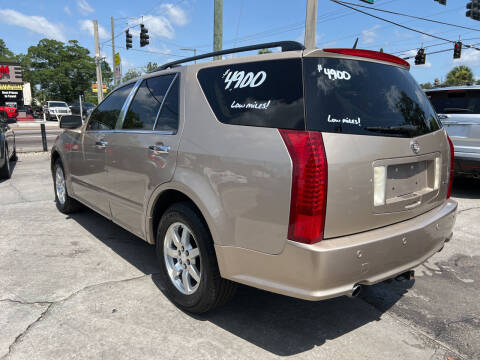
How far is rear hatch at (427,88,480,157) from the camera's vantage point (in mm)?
6105

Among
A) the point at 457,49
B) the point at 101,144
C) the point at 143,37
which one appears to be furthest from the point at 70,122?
the point at 457,49

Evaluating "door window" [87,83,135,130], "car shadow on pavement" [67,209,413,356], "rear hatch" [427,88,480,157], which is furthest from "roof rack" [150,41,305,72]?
"rear hatch" [427,88,480,157]

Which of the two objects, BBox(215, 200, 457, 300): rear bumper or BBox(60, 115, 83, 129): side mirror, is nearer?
BBox(215, 200, 457, 300): rear bumper

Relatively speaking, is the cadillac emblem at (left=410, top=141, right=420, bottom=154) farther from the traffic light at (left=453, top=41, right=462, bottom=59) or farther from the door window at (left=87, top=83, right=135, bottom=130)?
the traffic light at (left=453, top=41, right=462, bottom=59)

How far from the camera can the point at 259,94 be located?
2.33 meters

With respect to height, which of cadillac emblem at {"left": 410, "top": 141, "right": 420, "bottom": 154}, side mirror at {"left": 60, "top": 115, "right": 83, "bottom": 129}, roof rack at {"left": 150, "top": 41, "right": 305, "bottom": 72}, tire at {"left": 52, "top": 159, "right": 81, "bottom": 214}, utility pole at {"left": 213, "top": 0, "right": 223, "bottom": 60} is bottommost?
tire at {"left": 52, "top": 159, "right": 81, "bottom": 214}

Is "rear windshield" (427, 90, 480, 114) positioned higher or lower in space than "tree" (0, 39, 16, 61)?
lower

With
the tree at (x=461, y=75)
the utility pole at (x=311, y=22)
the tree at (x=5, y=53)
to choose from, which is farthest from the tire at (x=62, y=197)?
the tree at (x=5, y=53)

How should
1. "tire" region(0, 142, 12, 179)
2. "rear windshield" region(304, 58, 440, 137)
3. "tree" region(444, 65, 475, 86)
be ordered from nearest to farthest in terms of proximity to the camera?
"rear windshield" region(304, 58, 440, 137), "tire" region(0, 142, 12, 179), "tree" region(444, 65, 475, 86)

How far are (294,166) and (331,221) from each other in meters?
0.37

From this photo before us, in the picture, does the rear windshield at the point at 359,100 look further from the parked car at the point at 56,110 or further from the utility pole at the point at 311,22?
the parked car at the point at 56,110

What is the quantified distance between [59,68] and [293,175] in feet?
238

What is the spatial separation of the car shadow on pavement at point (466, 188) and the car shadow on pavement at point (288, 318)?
423cm

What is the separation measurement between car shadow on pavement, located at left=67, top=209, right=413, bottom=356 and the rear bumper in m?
0.51
